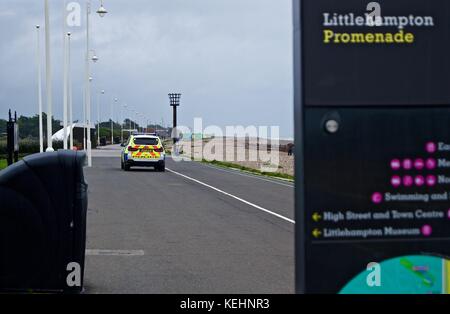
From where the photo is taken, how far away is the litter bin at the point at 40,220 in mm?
6707

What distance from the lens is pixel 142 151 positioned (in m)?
36.9

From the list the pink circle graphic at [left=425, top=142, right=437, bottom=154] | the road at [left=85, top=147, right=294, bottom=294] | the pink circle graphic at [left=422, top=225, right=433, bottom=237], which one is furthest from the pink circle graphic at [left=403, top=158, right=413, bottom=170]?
the road at [left=85, top=147, right=294, bottom=294]

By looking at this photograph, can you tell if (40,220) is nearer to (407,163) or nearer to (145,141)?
(407,163)

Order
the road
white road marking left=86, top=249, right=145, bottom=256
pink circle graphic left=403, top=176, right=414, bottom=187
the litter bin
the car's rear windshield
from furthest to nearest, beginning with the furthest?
1. the car's rear windshield
2. white road marking left=86, top=249, right=145, bottom=256
3. the road
4. the litter bin
5. pink circle graphic left=403, top=176, right=414, bottom=187

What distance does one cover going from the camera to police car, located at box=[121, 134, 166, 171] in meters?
36.7

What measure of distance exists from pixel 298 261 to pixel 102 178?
27606 millimetres

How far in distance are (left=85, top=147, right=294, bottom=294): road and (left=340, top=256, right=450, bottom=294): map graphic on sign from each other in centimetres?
385

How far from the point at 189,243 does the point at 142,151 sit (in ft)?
83.2

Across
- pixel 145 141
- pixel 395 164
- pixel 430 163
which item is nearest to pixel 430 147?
pixel 430 163

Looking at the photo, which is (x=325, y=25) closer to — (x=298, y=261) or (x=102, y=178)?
(x=298, y=261)

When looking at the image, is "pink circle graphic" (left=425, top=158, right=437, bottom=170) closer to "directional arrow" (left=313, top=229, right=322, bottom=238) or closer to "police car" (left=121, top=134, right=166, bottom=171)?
"directional arrow" (left=313, top=229, right=322, bottom=238)

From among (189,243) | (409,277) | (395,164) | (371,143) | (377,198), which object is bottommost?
(189,243)

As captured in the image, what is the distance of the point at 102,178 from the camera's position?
30953 millimetres
